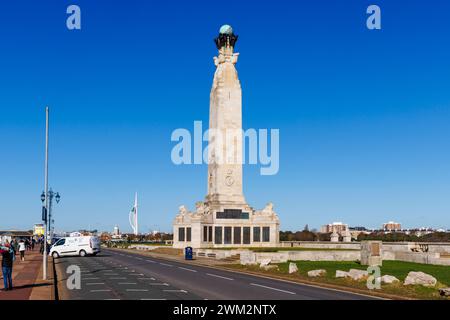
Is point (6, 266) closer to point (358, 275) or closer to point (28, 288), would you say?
point (28, 288)

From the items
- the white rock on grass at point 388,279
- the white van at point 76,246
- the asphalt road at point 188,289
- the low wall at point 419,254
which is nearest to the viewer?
the asphalt road at point 188,289

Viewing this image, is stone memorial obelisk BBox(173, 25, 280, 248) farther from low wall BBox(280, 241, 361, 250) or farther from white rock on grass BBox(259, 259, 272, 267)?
white rock on grass BBox(259, 259, 272, 267)

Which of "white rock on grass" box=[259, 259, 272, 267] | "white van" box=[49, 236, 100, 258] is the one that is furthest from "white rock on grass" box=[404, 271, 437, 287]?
"white van" box=[49, 236, 100, 258]

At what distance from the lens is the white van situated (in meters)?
55.8

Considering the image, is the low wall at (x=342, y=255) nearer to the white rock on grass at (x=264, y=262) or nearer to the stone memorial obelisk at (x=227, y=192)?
the white rock on grass at (x=264, y=262)

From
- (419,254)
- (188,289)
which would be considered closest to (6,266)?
→ (188,289)

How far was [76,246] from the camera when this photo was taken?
2237 inches

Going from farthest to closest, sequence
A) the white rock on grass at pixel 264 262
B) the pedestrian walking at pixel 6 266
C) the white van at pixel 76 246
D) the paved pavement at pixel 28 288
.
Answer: the white van at pixel 76 246 → the white rock on grass at pixel 264 262 → the pedestrian walking at pixel 6 266 → the paved pavement at pixel 28 288

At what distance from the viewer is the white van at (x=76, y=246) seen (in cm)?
5581

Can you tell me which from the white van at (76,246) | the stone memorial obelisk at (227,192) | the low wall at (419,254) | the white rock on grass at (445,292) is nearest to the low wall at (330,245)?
the stone memorial obelisk at (227,192)

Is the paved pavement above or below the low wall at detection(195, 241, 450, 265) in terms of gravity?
above
